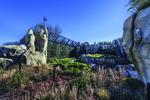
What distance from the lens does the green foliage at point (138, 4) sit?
7176 mm

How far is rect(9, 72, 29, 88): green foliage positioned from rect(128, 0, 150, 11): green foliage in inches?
278

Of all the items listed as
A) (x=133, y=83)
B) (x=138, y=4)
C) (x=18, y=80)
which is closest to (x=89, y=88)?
(x=133, y=83)

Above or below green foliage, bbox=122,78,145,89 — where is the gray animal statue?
above

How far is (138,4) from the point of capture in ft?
24.5

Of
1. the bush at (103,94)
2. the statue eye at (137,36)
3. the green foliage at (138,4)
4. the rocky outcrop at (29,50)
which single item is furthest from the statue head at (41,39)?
the statue eye at (137,36)

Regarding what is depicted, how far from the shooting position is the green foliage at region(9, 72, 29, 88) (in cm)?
1405

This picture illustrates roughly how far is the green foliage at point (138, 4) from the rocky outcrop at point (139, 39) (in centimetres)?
29

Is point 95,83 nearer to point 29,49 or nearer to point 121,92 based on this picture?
point 121,92

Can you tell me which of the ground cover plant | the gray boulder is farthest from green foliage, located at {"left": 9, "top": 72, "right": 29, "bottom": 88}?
the gray boulder

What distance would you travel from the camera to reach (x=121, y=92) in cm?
903

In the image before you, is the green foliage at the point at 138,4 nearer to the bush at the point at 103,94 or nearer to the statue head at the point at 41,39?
the bush at the point at 103,94

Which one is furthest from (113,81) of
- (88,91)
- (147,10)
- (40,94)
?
(147,10)

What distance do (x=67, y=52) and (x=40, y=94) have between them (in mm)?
15856

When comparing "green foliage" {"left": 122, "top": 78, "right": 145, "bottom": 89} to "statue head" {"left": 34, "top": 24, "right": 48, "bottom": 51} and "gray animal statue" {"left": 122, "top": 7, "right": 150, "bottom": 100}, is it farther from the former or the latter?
"statue head" {"left": 34, "top": 24, "right": 48, "bottom": 51}
